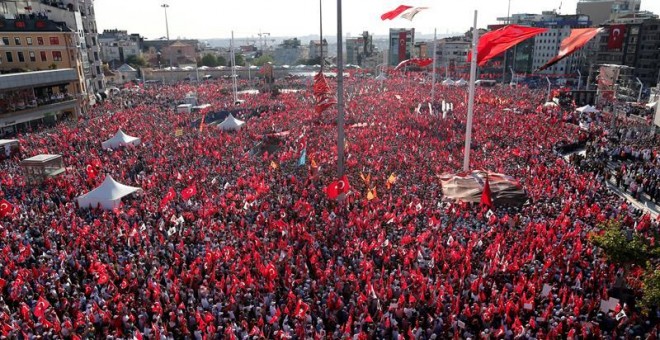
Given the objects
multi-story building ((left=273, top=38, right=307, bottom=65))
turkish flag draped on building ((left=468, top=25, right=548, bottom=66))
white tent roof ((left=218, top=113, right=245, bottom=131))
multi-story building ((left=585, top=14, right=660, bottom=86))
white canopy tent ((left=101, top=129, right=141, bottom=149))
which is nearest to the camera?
turkish flag draped on building ((left=468, top=25, right=548, bottom=66))

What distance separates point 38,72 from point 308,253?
A: 117 feet

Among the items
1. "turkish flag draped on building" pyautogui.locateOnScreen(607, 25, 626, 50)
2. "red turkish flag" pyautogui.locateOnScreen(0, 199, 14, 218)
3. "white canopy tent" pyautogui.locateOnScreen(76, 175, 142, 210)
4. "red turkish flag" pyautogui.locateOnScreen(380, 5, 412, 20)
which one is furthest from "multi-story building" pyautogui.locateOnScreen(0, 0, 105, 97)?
"turkish flag draped on building" pyautogui.locateOnScreen(607, 25, 626, 50)

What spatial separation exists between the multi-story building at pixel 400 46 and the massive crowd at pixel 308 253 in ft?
285

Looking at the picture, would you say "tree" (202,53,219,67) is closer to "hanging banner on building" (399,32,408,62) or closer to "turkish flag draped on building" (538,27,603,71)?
"hanging banner on building" (399,32,408,62)

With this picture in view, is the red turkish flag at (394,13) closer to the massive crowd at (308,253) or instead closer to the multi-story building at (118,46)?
the massive crowd at (308,253)

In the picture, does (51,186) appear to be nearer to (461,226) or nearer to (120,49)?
(461,226)

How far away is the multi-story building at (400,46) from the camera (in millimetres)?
108188

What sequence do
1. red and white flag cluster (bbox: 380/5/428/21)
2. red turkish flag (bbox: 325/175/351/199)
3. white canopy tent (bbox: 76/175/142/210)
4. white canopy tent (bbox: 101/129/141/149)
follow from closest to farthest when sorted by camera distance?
1. red turkish flag (bbox: 325/175/351/199)
2. white canopy tent (bbox: 76/175/142/210)
3. red and white flag cluster (bbox: 380/5/428/21)
4. white canopy tent (bbox: 101/129/141/149)

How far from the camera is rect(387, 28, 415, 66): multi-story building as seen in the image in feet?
355

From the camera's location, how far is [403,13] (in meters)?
19.7

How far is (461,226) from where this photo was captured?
15.8 m

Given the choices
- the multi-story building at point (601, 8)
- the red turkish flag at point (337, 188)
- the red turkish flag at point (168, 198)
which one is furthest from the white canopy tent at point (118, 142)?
the multi-story building at point (601, 8)

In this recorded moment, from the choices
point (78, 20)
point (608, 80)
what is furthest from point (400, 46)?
point (608, 80)

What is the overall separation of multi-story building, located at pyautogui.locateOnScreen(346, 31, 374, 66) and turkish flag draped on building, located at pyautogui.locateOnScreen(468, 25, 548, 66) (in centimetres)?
11108
